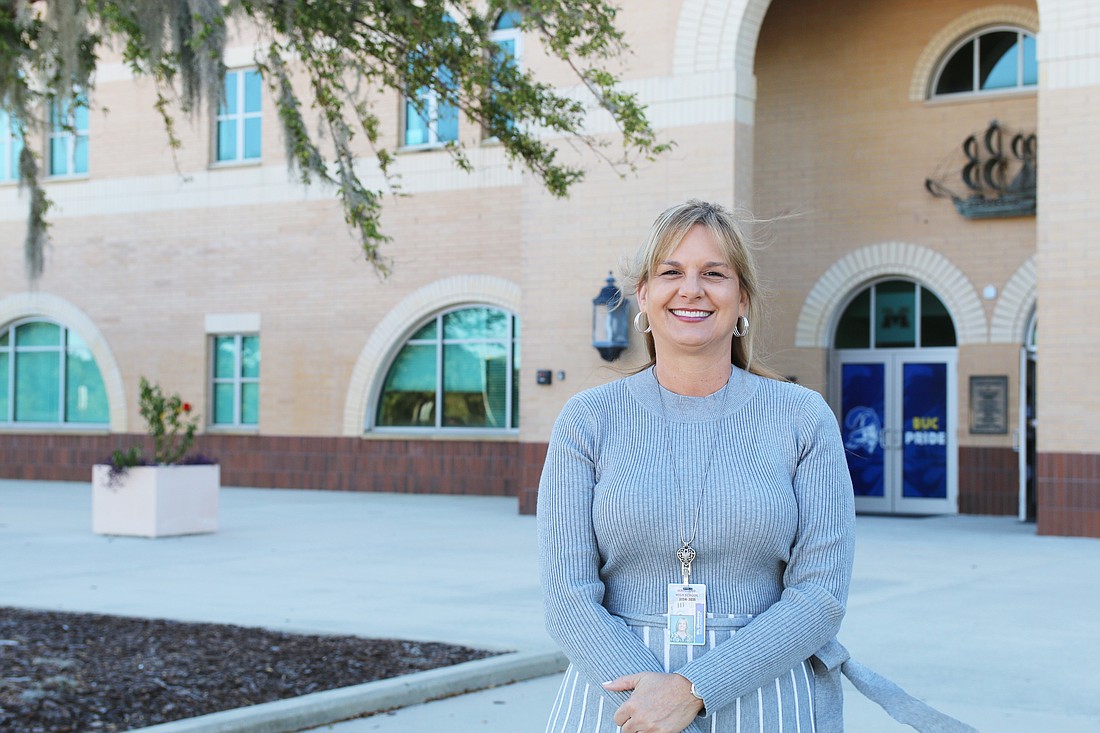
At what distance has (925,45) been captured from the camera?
18438 mm

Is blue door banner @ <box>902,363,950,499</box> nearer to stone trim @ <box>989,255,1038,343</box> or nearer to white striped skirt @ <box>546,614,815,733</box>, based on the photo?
stone trim @ <box>989,255,1038,343</box>

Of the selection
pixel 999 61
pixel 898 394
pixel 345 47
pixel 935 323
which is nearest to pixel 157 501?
pixel 345 47

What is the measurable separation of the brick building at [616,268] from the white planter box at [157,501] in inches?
151

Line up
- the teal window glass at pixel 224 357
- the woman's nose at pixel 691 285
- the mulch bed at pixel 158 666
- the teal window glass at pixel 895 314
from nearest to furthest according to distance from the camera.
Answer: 1. the woman's nose at pixel 691 285
2. the mulch bed at pixel 158 666
3. the teal window glass at pixel 895 314
4. the teal window glass at pixel 224 357

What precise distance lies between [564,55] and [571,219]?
30.6 ft

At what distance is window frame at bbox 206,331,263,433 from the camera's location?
2316 centimetres

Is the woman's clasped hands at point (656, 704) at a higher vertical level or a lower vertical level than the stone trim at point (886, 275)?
lower

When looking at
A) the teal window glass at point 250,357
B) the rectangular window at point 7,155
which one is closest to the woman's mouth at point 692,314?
the teal window glass at point 250,357

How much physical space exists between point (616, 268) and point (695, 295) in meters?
13.5

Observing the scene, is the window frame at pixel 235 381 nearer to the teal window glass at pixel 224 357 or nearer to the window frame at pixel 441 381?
the teal window glass at pixel 224 357

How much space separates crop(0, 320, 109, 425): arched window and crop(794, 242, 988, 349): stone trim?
13.1 metres

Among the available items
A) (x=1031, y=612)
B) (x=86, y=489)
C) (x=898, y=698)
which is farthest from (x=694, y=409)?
(x=86, y=489)

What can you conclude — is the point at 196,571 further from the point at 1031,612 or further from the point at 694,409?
the point at 694,409

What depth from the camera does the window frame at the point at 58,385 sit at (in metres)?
24.7
